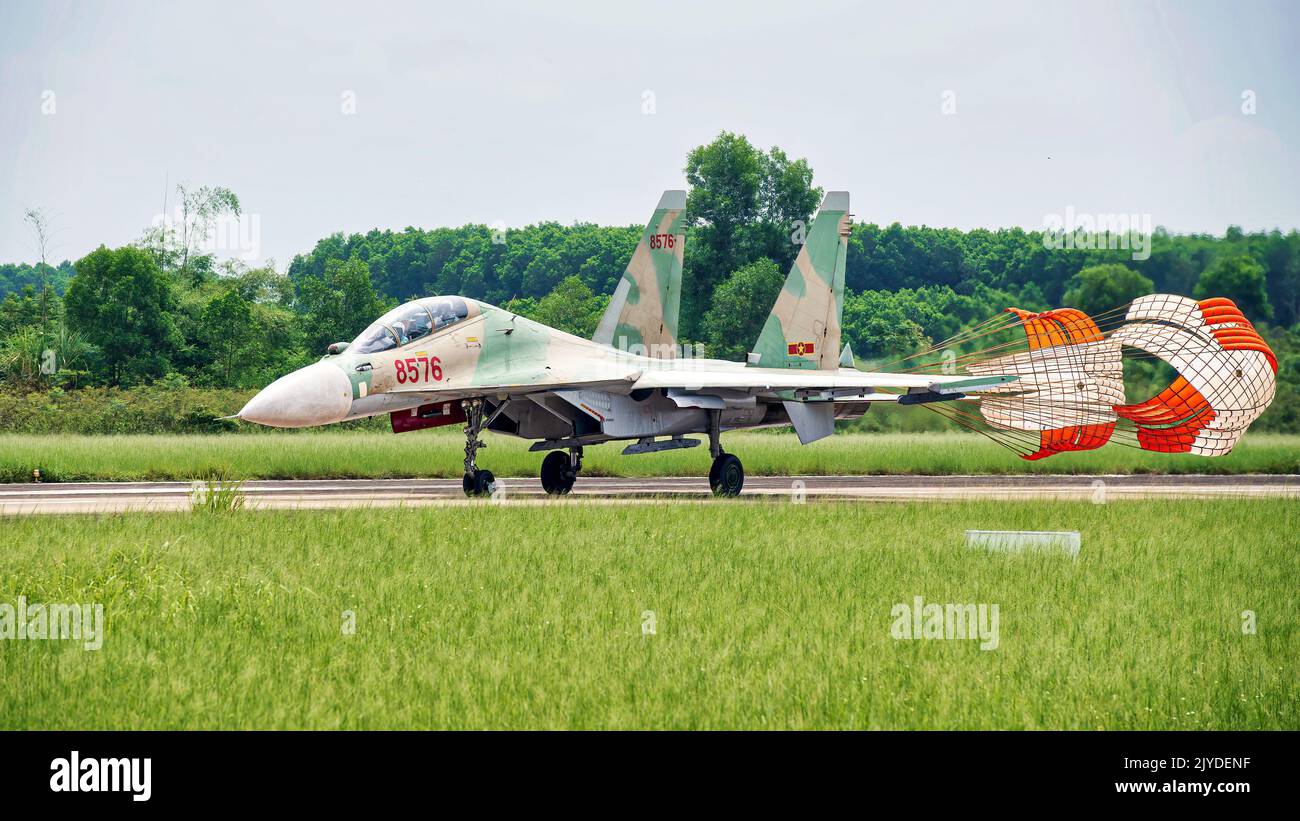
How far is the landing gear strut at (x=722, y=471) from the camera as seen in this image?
68.6 ft

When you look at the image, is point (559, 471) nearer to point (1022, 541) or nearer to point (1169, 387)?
point (1022, 541)

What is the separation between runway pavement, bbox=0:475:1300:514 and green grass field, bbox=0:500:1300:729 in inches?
155

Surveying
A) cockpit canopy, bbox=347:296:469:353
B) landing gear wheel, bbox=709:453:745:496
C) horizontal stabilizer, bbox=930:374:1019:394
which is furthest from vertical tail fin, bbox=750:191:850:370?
cockpit canopy, bbox=347:296:469:353

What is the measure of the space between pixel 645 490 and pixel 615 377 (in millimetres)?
3434

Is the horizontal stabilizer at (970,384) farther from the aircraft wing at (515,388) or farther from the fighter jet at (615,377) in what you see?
the aircraft wing at (515,388)

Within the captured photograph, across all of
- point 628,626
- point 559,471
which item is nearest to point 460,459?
point 559,471

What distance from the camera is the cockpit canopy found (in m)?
17.9

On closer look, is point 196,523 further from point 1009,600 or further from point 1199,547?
point 1199,547

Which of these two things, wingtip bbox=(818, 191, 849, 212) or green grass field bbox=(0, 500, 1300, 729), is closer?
green grass field bbox=(0, 500, 1300, 729)

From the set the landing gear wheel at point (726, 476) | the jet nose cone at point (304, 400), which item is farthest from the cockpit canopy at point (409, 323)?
the landing gear wheel at point (726, 476)

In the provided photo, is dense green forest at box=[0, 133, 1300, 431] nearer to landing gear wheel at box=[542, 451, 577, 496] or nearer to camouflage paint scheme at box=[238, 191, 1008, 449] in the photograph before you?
camouflage paint scheme at box=[238, 191, 1008, 449]

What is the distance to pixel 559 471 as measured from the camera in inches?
827

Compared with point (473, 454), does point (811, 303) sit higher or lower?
higher
